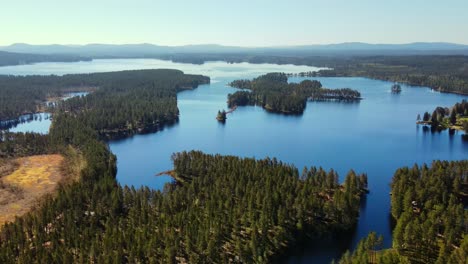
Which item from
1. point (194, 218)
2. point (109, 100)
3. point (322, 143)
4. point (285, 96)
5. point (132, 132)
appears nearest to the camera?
point (194, 218)

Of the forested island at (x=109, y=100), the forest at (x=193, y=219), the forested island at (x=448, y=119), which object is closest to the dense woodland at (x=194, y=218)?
the forest at (x=193, y=219)

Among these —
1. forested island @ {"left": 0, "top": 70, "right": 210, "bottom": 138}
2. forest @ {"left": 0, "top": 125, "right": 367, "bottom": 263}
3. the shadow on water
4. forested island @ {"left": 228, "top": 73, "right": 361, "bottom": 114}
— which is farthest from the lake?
forested island @ {"left": 0, "top": 70, "right": 210, "bottom": 138}

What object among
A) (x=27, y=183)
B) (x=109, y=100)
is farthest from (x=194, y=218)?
(x=109, y=100)

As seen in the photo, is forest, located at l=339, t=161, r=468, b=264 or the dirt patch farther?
the dirt patch

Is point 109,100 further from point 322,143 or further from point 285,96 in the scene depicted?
point 322,143

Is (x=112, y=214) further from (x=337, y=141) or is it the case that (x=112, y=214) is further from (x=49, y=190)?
(x=337, y=141)

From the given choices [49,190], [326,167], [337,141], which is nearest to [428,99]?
[337,141]

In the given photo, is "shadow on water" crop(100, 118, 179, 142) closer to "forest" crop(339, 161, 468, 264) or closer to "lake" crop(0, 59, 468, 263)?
"lake" crop(0, 59, 468, 263)
